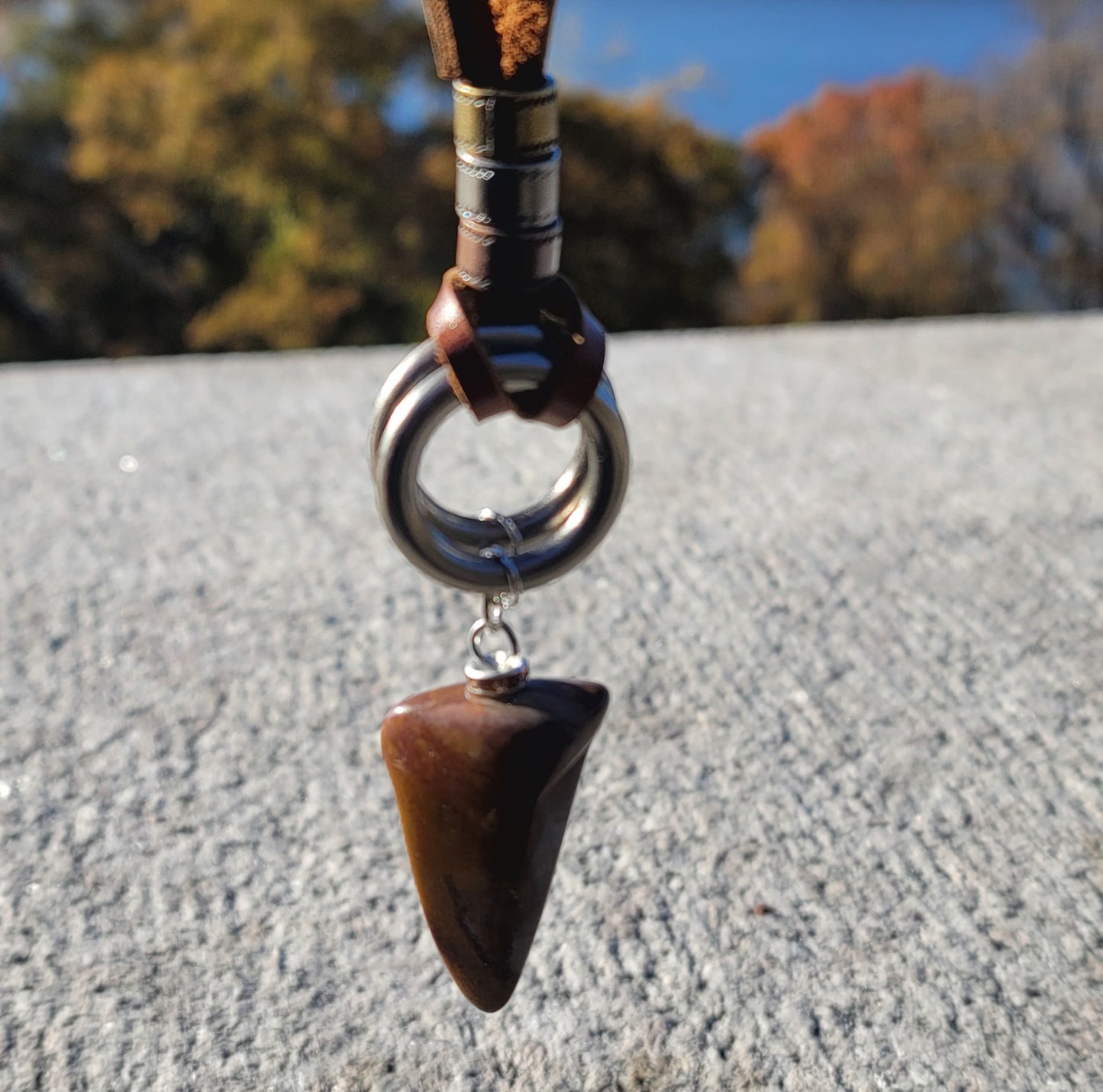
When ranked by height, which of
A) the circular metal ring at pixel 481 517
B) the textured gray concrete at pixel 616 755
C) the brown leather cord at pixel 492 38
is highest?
the brown leather cord at pixel 492 38

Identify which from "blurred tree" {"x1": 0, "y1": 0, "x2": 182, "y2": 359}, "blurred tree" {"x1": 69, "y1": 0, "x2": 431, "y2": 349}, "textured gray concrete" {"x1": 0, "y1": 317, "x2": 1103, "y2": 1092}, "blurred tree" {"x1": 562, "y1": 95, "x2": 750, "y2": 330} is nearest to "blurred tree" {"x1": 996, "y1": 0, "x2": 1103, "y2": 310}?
"blurred tree" {"x1": 562, "y1": 95, "x2": 750, "y2": 330}

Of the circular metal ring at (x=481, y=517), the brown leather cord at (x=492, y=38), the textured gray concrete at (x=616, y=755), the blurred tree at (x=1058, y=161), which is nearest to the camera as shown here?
the brown leather cord at (x=492, y=38)

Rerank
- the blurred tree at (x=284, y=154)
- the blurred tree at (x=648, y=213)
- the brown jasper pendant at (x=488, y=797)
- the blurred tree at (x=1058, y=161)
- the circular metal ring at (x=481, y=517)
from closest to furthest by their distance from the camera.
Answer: the circular metal ring at (x=481, y=517), the brown jasper pendant at (x=488, y=797), the blurred tree at (x=284, y=154), the blurred tree at (x=648, y=213), the blurred tree at (x=1058, y=161)

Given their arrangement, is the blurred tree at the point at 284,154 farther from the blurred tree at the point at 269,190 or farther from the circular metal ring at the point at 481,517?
the circular metal ring at the point at 481,517

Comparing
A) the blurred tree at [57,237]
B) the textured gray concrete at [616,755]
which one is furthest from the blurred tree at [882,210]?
the textured gray concrete at [616,755]

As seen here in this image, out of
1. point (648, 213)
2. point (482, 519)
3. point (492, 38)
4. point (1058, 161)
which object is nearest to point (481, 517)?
point (482, 519)

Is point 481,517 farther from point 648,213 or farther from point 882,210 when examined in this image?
point 882,210

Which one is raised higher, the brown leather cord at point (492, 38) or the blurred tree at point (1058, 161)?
the brown leather cord at point (492, 38)

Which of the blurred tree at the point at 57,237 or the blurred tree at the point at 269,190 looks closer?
the blurred tree at the point at 269,190
